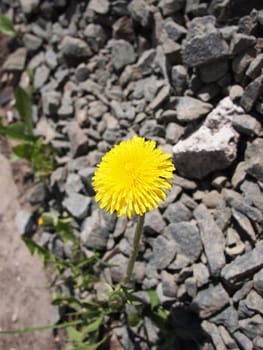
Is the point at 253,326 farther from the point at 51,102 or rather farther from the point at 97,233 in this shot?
the point at 51,102

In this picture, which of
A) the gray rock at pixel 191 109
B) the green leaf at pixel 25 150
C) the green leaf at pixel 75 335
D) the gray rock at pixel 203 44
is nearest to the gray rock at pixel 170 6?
the gray rock at pixel 203 44

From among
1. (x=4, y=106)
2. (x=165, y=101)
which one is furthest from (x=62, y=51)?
(x=165, y=101)

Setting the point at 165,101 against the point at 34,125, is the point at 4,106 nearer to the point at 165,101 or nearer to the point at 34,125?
the point at 34,125

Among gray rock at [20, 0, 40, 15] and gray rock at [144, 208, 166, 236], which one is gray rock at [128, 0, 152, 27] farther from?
gray rock at [144, 208, 166, 236]

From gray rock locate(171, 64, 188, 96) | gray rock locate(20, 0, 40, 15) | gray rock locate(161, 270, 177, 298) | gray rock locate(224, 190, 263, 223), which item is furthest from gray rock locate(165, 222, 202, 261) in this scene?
gray rock locate(20, 0, 40, 15)

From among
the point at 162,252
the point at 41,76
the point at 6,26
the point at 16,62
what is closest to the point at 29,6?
the point at 6,26

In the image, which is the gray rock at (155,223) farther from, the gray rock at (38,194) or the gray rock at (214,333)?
the gray rock at (38,194)
